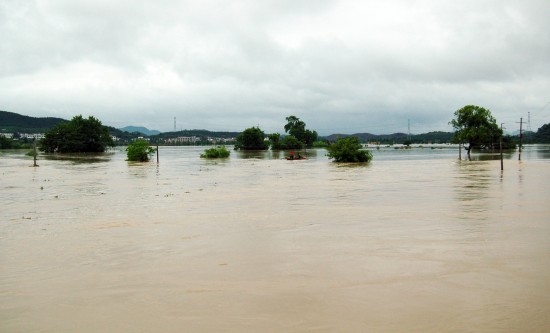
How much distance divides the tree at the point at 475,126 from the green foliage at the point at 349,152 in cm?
3172

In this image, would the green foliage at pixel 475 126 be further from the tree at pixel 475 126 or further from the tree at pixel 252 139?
the tree at pixel 252 139

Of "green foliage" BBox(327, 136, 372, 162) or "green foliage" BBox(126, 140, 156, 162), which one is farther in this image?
"green foliage" BBox(126, 140, 156, 162)

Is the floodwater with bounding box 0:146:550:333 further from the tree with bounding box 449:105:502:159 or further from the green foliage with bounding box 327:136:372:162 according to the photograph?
the tree with bounding box 449:105:502:159

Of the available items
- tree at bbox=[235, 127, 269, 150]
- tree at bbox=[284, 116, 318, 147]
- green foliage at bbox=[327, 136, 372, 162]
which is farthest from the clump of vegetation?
tree at bbox=[284, 116, 318, 147]

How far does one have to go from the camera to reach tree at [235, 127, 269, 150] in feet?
326

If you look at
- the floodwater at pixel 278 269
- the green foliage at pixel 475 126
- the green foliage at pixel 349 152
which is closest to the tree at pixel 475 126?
the green foliage at pixel 475 126

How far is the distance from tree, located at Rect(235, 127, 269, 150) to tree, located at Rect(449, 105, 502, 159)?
41.2 m

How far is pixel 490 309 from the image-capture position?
16.3 ft

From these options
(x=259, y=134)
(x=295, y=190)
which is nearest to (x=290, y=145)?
(x=259, y=134)

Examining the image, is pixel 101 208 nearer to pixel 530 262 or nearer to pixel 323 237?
pixel 323 237

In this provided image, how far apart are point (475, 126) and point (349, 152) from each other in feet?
123

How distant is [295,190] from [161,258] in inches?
444

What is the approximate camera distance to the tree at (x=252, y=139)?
99500 mm

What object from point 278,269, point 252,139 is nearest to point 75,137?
point 252,139
